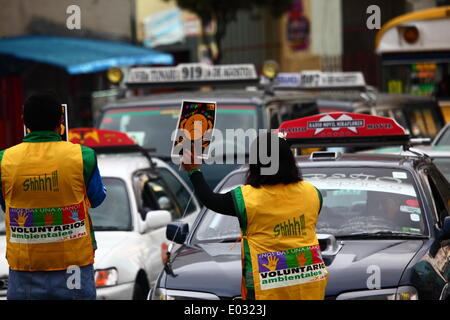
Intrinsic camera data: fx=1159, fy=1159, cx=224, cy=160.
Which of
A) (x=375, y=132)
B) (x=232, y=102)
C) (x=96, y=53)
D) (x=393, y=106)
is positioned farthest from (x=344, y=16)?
(x=375, y=132)

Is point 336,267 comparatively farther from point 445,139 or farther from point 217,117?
point 445,139

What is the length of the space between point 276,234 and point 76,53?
61.7ft

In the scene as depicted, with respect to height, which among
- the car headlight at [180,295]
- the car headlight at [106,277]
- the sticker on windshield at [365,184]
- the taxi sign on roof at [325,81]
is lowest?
the car headlight at [106,277]

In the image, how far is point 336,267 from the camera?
21.9 ft

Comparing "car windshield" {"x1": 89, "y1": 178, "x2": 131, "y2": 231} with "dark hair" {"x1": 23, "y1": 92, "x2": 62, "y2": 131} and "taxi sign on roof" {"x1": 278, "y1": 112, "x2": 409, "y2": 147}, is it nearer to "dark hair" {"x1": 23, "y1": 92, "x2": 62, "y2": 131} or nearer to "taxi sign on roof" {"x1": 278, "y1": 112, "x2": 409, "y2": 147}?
"taxi sign on roof" {"x1": 278, "y1": 112, "x2": 409, "y2": 147}

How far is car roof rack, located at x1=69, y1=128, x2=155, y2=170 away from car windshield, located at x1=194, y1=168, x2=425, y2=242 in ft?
9.92

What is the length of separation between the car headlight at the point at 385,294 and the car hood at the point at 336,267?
35 mm

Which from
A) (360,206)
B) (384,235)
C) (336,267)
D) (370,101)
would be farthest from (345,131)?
(370,101)

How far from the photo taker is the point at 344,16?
1422 inches

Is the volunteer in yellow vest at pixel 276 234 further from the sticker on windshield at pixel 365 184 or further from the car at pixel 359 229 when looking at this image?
the sticker on windshield at pixel 365 184

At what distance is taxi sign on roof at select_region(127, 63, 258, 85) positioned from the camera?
14719 millimetres

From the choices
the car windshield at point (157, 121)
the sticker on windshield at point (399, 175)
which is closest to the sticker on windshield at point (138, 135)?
the car windshield at point (157, 121)

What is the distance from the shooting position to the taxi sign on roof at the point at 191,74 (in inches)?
579

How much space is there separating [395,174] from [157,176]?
3448 millimetres
